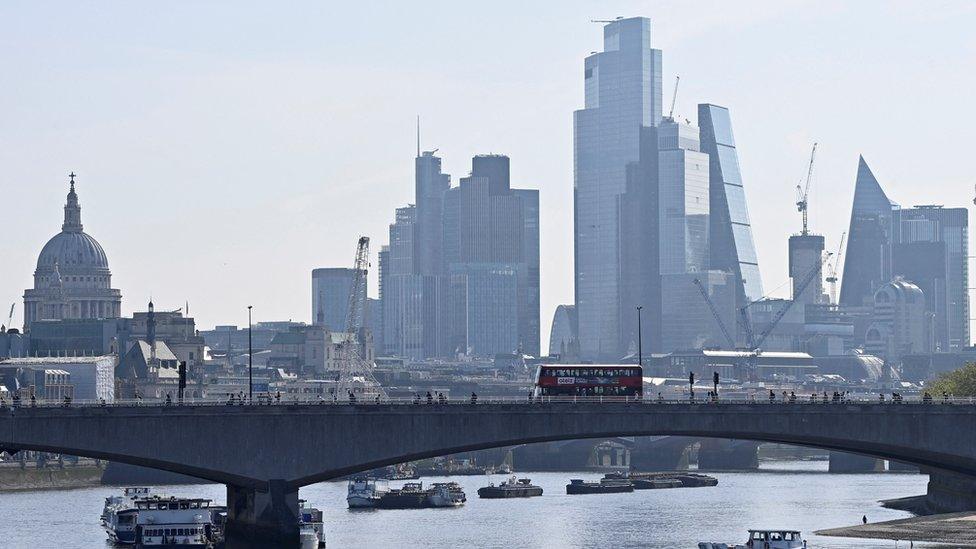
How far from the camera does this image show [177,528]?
471 ft

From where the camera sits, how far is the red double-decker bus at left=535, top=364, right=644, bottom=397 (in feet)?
502

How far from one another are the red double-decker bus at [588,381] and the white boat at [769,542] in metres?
18.7

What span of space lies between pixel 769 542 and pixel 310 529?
1244 inches

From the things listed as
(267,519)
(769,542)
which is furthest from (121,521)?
(769,542)

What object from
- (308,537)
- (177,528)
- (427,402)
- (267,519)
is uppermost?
(427,402)

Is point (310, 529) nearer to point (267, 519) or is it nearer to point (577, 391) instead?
point (267, 519)

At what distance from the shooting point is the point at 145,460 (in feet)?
431

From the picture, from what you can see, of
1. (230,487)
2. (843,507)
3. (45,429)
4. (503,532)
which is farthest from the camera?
(843,507)

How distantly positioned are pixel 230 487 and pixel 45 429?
15.3 metres

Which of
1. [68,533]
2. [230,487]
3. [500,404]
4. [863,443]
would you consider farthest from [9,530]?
[863,443]

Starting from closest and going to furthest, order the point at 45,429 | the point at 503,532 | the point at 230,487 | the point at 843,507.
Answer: the point at 45,429 < the point at 230,487 < the point at 503,532 < the point at 843,507

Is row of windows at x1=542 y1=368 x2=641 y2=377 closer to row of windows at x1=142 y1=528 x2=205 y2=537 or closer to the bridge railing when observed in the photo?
the bridge railing

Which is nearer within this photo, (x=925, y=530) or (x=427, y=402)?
(x=427, y=402)

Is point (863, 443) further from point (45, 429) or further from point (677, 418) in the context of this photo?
point (45, 429)
